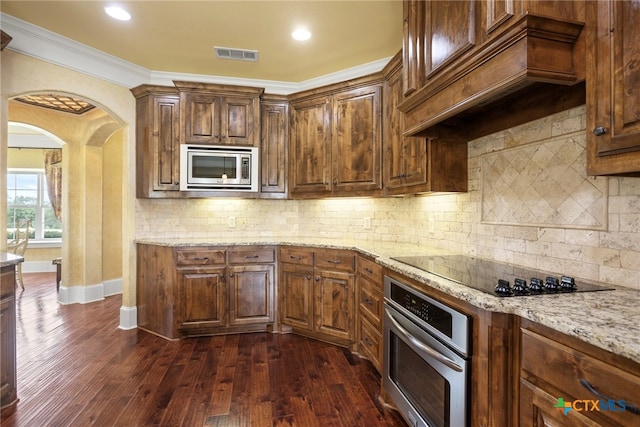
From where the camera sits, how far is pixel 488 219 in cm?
209

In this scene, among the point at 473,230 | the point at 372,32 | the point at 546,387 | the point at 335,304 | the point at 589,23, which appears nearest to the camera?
the point at 546,387

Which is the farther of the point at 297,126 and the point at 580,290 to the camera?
the point at 297,126

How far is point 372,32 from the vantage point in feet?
8.94

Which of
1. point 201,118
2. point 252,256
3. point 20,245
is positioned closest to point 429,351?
point 252,256

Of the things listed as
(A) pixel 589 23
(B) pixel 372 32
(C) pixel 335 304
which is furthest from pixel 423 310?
(B) pixel 372 32

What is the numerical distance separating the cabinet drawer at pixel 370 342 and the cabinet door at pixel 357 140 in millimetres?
1231

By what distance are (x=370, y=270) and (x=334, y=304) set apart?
67 cm

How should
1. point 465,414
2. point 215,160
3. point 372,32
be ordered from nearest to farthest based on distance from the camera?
point 465,414 → point 372,32 → point 215,160

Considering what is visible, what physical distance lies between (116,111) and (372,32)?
9.08 ft

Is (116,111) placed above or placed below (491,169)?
above

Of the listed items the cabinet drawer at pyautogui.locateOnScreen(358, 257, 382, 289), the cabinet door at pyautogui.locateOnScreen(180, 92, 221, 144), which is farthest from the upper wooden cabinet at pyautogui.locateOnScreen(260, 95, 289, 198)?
the cabinet drawer at pyautogui.locateOnScreen(358, 257, 382, 289)

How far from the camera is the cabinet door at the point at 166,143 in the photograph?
11.2ft

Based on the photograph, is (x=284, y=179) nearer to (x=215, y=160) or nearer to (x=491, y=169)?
(x=215, y=160)

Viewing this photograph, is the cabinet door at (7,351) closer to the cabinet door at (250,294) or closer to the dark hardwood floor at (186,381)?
the dark hardwood floor at (186,381)
